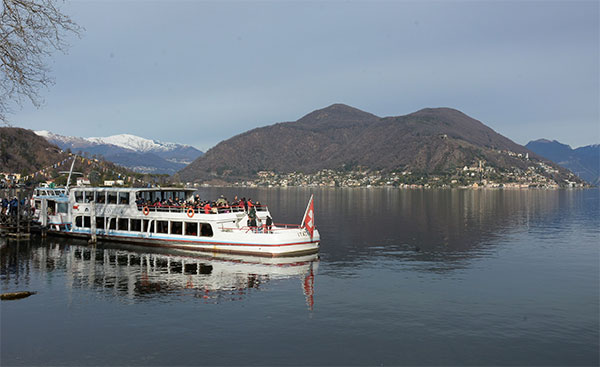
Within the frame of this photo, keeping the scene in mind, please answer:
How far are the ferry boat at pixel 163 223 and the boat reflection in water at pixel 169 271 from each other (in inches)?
42.8

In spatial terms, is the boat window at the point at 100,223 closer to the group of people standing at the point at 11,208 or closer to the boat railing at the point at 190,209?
the boat railing at the point at 190,209

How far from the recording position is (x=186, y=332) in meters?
23.0

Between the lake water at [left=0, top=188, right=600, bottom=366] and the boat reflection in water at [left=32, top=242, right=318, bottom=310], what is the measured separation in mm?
149

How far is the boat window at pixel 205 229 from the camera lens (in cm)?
4538

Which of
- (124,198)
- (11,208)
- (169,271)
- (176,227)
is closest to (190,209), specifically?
(176,227)

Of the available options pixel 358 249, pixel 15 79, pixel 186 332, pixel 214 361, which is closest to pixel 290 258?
pixel 358 249


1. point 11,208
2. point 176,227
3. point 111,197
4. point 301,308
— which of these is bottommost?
point 301,308

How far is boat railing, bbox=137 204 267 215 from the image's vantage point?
149ft

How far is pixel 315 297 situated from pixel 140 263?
755 inches

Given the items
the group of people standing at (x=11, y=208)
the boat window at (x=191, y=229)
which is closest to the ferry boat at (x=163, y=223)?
the boat window at (x=191, y=229)

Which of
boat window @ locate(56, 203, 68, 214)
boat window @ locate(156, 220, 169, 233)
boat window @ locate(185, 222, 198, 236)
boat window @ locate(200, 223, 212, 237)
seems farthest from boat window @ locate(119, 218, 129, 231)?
boat window @ locate(200, 223, 212, 237)

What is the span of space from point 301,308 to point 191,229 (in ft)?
73.4

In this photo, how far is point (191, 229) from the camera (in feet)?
153

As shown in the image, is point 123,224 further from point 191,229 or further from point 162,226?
point 191,229
